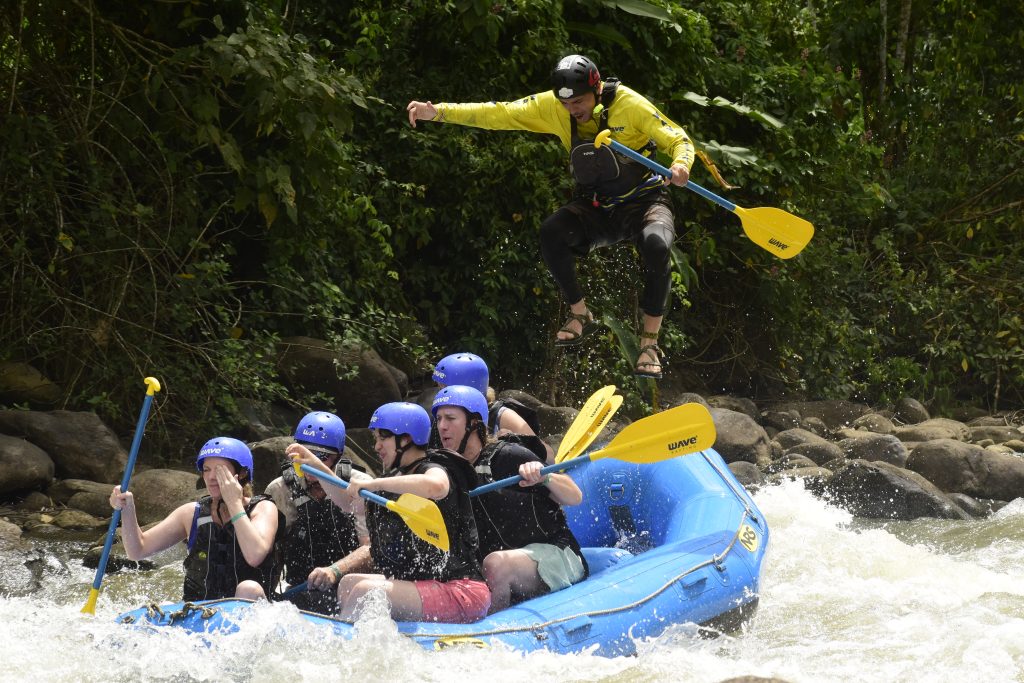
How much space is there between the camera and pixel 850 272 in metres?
12.5

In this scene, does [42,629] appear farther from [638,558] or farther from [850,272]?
[850,272]

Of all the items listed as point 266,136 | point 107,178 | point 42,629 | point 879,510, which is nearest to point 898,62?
point 879,510

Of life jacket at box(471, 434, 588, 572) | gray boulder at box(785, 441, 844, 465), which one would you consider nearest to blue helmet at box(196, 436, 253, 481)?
life jacket at box(471, 434, 588, 572)

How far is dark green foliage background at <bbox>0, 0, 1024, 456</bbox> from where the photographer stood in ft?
26.1

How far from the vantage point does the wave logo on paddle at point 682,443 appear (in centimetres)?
501

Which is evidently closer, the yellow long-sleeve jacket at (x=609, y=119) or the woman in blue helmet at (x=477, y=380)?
the woman in blue helmet at (x=477, y=380)

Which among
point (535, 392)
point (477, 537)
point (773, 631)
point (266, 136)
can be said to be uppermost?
point (266, 136)

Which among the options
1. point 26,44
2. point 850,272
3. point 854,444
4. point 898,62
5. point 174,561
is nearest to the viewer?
point 174,561

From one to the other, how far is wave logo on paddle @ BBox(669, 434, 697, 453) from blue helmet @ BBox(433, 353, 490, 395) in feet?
2.75

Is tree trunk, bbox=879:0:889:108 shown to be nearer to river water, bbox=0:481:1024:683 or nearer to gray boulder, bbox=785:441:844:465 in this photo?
gray boulder, bbox=785:441:844:465

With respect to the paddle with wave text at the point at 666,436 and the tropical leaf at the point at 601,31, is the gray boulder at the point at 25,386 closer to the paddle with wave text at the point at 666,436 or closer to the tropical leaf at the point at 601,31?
the paddle with wave text at the point at 666,436

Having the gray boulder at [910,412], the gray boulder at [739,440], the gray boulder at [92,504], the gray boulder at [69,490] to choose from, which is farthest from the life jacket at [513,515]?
the gray boulder at [910,412]

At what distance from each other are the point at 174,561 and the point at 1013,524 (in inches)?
197

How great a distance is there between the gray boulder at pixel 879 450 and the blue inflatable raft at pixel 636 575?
353cm
